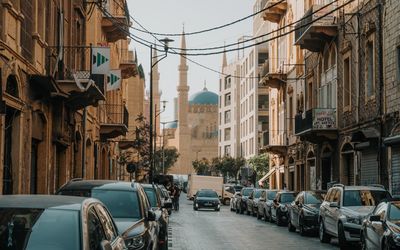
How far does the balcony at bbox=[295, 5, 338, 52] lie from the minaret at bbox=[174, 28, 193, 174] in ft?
324

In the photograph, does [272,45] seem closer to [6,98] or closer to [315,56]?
[315,56]

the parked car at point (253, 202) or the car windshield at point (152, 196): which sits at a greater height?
the car windshield at point (152, 196)

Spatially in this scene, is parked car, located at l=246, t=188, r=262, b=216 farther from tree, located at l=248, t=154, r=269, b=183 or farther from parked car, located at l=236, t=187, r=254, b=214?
tree, located at l=248, t=154, r=269, b=183

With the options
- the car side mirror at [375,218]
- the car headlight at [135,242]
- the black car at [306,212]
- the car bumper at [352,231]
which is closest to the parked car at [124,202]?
the car headlight at [135,242]

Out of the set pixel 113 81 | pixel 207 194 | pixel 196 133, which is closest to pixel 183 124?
pixel 196 133

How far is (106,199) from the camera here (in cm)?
1268

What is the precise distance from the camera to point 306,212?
984 inches

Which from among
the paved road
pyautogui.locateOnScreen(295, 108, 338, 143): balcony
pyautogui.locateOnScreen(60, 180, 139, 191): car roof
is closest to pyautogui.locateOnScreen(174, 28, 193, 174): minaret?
pyautogui.locateOnScreen(295, 108, 338, 143): balcony

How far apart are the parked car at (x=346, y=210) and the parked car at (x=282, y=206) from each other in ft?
28.5

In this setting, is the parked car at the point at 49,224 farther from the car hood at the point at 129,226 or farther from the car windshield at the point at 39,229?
the car hood at the point at 129,226

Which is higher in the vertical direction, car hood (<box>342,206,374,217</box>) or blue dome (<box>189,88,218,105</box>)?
blue dome (<box>189,88,218,105</box>)

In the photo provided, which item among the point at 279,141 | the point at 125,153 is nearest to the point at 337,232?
the point at 279,141

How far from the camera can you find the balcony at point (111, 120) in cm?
3791

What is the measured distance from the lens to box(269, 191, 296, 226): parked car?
31375 mm
